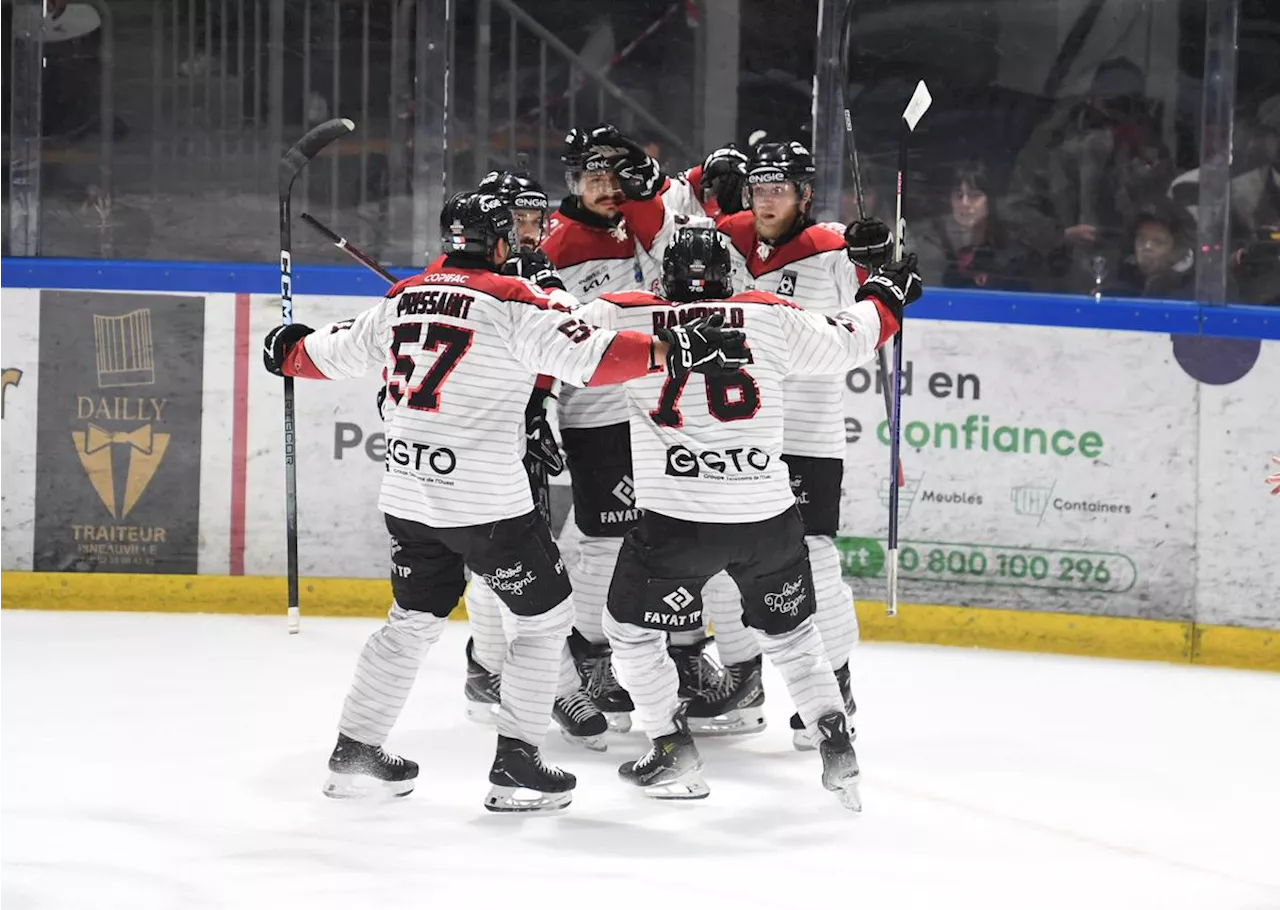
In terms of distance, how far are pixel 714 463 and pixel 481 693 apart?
4.53 feet

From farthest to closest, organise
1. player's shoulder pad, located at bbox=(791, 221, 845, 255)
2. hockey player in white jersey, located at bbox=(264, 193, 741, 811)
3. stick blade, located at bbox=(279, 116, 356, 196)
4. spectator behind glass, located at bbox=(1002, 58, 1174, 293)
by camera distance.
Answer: spectator behind glass, located at bbox=(1002, 58, 1174, 293), player's shoulder pad, located at bbox=(791, 221, 845, 255), stick blade, located at bbox=(279, 116, 356, 196), hockey player in white jersey, located at bbox=(264, 193, 741, 811)

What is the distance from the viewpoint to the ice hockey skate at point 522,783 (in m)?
4.26

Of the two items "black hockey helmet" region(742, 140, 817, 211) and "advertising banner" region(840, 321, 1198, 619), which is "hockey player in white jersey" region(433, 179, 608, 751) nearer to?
"black hockey helmet" region(742, 140, 817, 211)

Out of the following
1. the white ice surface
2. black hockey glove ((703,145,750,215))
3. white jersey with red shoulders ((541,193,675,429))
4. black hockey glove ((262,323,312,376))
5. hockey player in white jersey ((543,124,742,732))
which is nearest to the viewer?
the white ice surface

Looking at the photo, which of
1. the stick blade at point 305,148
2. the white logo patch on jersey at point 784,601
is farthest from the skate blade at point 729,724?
the stick blade at point 305,148

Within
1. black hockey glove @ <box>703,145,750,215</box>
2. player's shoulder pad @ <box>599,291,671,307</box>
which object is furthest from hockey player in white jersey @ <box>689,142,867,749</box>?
player's shoulder pad @ <box>599,291,671,307</box>

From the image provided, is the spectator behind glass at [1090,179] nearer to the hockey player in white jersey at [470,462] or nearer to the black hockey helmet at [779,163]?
the black hockey helmet at [779,163]

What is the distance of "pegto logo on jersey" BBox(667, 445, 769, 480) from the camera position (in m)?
4.15

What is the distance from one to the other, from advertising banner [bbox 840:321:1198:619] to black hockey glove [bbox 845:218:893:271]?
1.46 metres

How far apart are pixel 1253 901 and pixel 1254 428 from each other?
2.38 m

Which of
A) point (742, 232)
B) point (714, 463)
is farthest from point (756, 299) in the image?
point (742, 232)

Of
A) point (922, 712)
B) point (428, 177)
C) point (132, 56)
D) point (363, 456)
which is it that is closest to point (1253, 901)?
point (922, 712)

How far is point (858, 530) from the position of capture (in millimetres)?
6184

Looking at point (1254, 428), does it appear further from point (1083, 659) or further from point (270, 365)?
point (270, 365)
